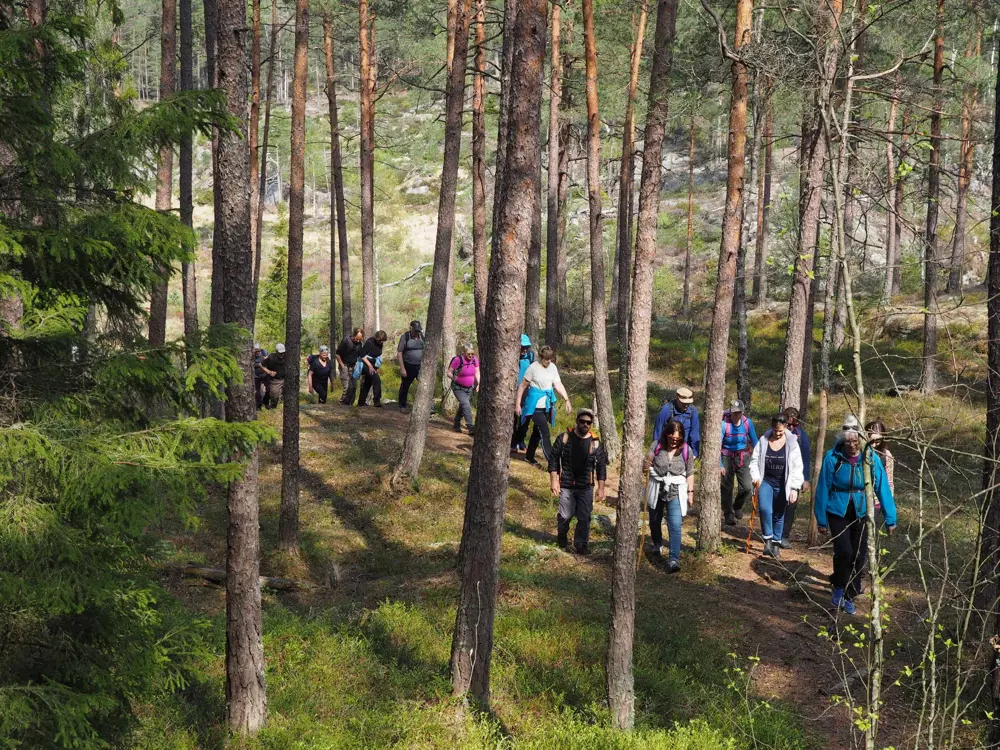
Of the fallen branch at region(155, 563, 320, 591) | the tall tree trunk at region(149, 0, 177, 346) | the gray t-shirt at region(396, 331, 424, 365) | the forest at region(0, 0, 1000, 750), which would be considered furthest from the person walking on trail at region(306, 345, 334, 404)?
the fallen branch at region(155, 563, 320, 591)

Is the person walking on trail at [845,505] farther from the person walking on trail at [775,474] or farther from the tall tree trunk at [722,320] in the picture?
the tall tree trunk at [722,320]

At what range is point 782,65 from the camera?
29.0ft

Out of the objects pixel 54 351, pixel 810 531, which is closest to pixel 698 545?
pixel 810 531

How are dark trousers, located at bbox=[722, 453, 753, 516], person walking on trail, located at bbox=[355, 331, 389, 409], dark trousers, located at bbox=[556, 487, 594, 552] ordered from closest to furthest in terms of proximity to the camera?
dark trousers, located at bbox=[556, 487, 594, 552], dark trousers, located at bbox=[722, 453, 753, 516], person walking on trail, located at bbox=[355, 331, 389, 409]

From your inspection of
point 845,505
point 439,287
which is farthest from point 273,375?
point 845,505

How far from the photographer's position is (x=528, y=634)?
819 cm

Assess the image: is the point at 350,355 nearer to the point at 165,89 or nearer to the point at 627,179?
the point at 165,89

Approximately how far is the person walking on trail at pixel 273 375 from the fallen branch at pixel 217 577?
6.56 meters

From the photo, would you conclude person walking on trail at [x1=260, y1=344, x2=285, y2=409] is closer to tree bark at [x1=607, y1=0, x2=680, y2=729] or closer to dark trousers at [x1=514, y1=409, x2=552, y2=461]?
dark trousers at [x1=514, y1=409, x2=552, y2=461]

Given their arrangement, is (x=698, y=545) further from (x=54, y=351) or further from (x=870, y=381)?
(x=870, y=381)

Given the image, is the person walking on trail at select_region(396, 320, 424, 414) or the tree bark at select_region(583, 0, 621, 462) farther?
the person walking on trail at select_region(396, 320, 424, 414)

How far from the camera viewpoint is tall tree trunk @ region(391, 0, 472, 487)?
496 inches

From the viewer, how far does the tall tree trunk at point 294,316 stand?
35.4 ft

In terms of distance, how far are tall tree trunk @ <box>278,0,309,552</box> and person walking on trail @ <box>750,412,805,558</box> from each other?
5916 millimetres
